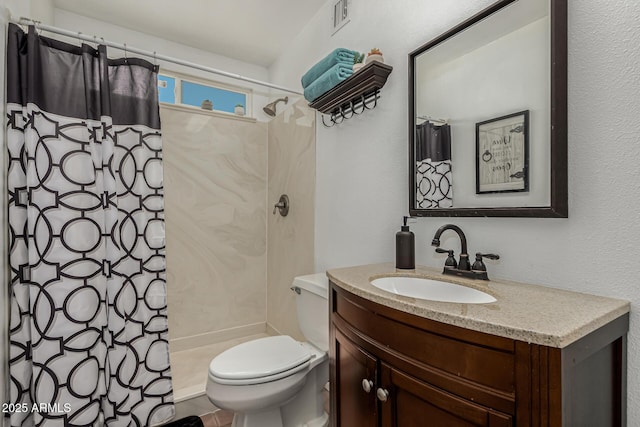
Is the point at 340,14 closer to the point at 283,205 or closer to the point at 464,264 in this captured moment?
the point at 283,205

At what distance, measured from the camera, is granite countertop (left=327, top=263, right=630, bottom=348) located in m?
0.60

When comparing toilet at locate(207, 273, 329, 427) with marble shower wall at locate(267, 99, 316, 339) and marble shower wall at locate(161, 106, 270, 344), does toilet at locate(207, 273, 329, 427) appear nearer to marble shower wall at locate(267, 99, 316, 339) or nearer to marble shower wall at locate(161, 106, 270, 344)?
marble shower wall at locate(267, 99, 316, 339)

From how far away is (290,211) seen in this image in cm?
247

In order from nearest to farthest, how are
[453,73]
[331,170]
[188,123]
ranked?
[453,73]
[331,170]
[188,123]

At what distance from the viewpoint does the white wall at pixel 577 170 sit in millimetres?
798

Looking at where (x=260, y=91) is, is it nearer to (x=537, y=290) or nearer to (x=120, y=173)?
(x=120, y=173)

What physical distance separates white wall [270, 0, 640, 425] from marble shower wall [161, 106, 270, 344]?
147 cm

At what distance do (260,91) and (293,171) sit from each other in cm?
105

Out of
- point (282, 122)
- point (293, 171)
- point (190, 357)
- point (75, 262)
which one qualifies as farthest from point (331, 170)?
point (190, 357)

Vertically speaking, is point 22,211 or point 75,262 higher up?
point 22,211

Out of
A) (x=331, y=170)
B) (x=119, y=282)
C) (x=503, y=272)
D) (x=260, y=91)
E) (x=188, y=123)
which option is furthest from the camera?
(x=260, y=91)

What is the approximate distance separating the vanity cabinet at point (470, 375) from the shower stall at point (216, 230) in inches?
49.3

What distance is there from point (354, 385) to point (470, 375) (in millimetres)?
460

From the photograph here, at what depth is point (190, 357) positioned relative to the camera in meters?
2.39
